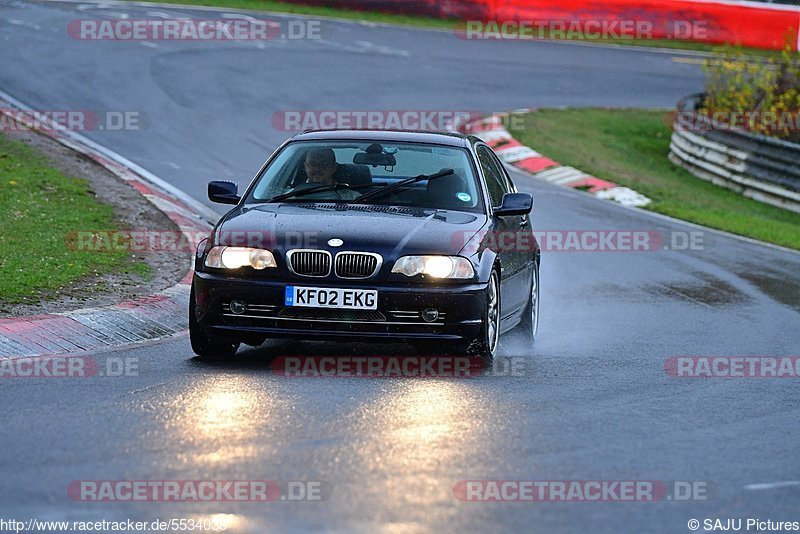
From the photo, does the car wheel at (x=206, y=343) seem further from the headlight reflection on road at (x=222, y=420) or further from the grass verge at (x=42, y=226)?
the grass verge at (x=42, y=226)

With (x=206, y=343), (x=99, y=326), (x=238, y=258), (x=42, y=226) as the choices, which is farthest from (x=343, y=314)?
(x=42, y=226)

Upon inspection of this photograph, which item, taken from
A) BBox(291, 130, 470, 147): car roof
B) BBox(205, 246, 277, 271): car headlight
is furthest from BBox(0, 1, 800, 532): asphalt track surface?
BBox(291, 130, 470, 147): car roof

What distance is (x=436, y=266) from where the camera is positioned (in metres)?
8.91

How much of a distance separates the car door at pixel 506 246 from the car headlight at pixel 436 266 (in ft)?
2.30

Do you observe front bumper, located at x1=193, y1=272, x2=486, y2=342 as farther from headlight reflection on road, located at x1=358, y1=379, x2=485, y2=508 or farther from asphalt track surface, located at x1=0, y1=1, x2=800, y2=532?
headlight reflection on road, located at x1=358, y1=379, x2=485, y2=508

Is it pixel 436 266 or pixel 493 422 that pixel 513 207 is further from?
pixel 493 422

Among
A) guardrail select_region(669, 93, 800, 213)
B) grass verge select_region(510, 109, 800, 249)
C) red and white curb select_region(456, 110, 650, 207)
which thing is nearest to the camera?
grass verge select_region(510, 109, 800, 249)

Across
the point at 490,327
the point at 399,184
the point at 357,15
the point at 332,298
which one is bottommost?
the point at 357,15

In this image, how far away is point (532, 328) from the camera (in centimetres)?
1145

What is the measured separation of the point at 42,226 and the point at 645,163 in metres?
13.8

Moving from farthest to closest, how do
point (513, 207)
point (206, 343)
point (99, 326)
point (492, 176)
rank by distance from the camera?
point (492, 176), point (513, 207), point (99, 326), point (206, 343)

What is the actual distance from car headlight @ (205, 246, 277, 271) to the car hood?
5 cm

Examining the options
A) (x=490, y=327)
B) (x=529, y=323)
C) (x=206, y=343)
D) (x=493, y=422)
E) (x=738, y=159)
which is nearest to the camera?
(x=493, y=422)

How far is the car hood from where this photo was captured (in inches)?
349
